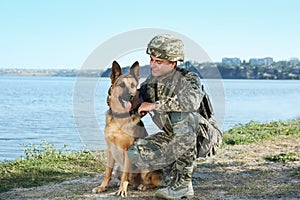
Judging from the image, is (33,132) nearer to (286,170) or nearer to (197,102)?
(286,170)

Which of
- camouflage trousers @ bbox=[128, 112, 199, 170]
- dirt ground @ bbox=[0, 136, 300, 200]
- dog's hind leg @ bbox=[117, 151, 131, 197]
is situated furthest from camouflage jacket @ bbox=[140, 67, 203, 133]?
dirt ground @ bbox=[0, 136, 300, 200]

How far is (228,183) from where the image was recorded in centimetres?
759

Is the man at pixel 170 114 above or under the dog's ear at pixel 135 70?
under

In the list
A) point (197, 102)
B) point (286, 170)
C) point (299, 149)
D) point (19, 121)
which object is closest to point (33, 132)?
point (19, 121)

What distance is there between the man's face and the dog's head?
0.65ft

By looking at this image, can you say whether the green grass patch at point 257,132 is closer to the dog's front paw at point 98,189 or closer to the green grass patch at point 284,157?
the green grass patch at point 284,157

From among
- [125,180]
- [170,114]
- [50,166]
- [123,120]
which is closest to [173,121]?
[170,114]

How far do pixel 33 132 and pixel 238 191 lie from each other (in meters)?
12.6

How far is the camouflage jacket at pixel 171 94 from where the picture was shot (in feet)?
20.5

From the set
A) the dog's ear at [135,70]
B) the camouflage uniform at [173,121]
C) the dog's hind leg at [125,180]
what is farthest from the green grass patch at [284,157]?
the dog's ear at [135,70]

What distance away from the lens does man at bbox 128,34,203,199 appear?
6289 millimetres

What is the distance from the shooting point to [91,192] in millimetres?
6953

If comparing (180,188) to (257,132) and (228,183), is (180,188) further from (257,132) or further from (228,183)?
(257,132)

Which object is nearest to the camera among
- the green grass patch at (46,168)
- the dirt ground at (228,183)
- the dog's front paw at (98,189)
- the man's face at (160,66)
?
the man's face at (160,66)
